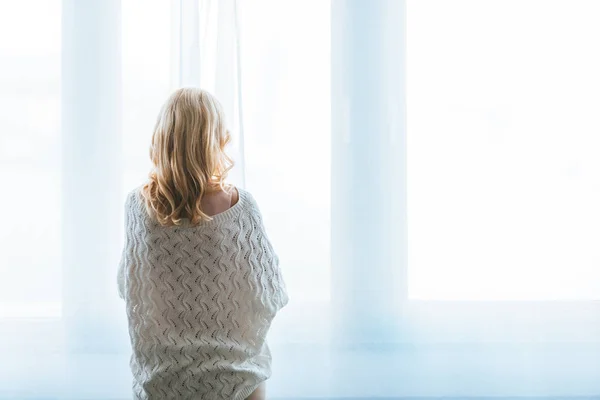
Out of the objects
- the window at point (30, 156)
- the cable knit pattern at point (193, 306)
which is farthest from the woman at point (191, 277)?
the window at point (30, 156)

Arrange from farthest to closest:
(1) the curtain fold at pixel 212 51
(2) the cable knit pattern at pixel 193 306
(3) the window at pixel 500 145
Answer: (3) the window at pixel 500 145 → (1) the curtain fold at pixel 212 51 → (2) the cable knit pattern at pixel 193 306

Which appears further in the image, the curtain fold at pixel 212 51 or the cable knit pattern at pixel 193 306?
the curtain fold at pixel 212 51

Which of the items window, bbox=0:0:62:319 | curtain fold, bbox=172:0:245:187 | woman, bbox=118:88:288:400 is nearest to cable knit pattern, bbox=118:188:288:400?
woman, bbox=118:88:288:400

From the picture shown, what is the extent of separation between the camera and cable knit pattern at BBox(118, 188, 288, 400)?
1.40 meters

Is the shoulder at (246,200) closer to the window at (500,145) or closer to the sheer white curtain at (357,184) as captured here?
the sheer white curtain at (357,184)

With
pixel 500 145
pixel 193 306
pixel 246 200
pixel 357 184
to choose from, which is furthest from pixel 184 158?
pixel 500 145

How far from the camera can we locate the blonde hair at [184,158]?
1.40 metres

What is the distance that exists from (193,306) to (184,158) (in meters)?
0.33

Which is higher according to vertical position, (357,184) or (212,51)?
(212,51)

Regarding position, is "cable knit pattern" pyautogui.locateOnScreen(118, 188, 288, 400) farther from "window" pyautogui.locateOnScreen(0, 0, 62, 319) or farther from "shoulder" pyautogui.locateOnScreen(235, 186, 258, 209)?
"window" pyautogui.locateOnScreen(0, 0, 62, 319)

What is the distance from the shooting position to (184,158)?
55.7 inches

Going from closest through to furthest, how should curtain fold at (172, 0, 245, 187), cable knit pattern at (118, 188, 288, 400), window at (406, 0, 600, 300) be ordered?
cable knit pattern at (118, 188, 288, 400) → curtain fold at (172, 0, 245, 187) → window at (406, 0, 600, 300)

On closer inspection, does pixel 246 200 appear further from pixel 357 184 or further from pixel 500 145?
pixel 500 145

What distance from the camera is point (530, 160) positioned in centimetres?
205
